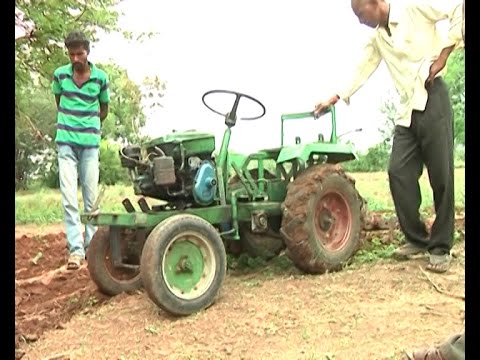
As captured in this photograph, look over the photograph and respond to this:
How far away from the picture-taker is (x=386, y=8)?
191cm

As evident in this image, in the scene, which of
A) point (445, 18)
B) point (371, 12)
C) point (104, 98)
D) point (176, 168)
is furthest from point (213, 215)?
point (445, 18)

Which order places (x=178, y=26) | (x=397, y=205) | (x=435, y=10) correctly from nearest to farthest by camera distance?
(x=178, y=26), (x=435, y=10), (x=397, y=205)

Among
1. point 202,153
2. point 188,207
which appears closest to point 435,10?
point 202,153

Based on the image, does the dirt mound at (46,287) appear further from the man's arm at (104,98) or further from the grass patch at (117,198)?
the man's arm at (104,98)

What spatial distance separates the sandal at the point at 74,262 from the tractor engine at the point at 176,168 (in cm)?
26

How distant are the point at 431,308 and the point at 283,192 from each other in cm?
65

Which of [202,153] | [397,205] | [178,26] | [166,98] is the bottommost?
[397,205]

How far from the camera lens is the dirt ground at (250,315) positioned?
58.2 inches

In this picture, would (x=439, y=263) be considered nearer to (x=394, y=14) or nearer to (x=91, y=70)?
(x=394, y=14)

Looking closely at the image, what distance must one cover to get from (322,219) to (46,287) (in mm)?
799

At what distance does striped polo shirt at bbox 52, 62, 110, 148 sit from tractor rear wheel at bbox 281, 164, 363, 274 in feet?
1.93

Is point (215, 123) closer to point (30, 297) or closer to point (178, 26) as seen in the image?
point (178, 26)

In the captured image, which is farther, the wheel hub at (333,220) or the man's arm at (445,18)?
the wheel hub at (333,220)

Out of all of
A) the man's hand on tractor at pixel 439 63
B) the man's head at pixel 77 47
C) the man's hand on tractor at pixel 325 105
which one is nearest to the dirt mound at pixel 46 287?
the man's head at pixel 77 47
